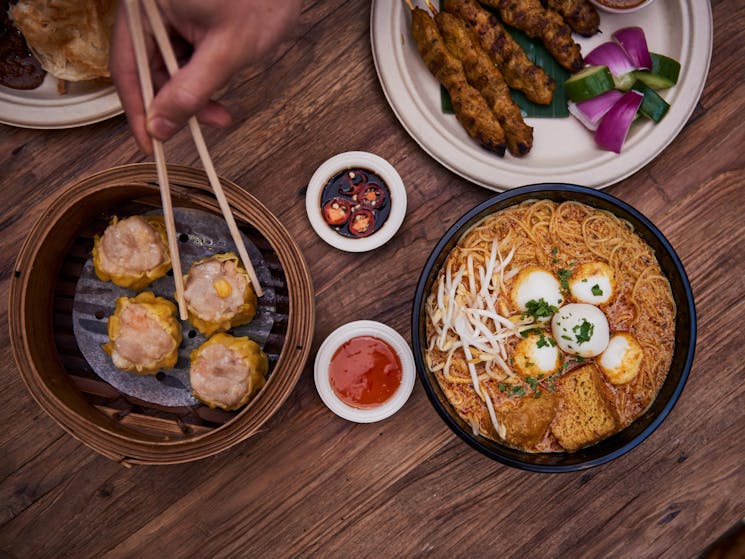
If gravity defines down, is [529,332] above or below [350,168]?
below

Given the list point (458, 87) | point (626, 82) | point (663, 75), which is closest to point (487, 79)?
point (458, 87)

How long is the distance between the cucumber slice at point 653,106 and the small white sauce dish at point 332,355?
1.34 meters

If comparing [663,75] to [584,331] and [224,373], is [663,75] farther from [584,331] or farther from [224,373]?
[224,373]

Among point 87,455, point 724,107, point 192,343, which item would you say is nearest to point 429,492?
point 192,343

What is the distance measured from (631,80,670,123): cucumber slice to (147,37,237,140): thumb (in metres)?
1.63

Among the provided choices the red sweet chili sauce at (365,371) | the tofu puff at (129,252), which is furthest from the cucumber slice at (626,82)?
the tofu puff at (129,252)

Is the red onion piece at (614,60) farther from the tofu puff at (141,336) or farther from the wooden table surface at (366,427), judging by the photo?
the tofu puff at (141,336)

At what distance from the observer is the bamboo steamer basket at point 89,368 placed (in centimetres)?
217

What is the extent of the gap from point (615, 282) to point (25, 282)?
212 centimetres

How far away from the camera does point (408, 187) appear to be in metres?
2.50

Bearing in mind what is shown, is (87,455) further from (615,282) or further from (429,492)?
(615,282)

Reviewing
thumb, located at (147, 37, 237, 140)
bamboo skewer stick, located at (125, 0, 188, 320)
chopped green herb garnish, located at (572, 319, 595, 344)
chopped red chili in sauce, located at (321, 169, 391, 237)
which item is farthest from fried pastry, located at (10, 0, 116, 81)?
chopped green herb garnish, located at (572, 319, 595, 344)

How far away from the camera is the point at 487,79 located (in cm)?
247

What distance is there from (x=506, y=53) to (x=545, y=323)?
3.73 ft
